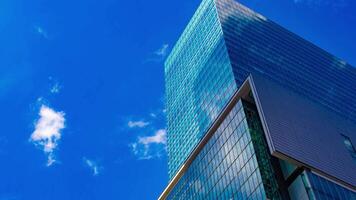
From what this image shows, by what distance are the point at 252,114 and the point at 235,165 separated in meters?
7.67

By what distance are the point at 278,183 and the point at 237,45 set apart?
54266mm

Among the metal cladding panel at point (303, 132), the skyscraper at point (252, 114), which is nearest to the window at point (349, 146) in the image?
the skyscraper at point (252, 114)

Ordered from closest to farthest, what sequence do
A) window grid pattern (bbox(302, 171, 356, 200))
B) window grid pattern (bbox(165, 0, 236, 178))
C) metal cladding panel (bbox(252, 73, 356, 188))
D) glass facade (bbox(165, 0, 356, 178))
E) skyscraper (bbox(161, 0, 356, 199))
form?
window grid pattern (bbox(302, 171, 356, 200))
skyscraper (bbox(161, 0, 356, 199))
metal cladding panel (bbox(252, 73, 356, 188))
window grid pattern (bbox(165, 0, 236, 178))
glass facade (bbox(165, 0, 356, 178))

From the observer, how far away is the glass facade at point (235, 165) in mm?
55344

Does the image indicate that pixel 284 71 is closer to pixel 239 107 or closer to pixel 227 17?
pixel 227 17

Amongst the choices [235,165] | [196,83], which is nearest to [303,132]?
[235,165]

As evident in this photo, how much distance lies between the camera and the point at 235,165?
200 feet

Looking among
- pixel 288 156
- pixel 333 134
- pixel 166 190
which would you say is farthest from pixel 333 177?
pixel 166 190

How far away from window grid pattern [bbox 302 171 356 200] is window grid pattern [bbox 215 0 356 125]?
3893 centimetres

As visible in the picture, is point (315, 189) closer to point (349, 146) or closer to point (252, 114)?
point (252, 114)

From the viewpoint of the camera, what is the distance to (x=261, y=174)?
54.8 metres

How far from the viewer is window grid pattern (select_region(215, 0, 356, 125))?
347ft

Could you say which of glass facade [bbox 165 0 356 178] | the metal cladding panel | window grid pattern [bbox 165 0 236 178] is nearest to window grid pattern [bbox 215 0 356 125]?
glass facade [bbox 165 0 356 178]

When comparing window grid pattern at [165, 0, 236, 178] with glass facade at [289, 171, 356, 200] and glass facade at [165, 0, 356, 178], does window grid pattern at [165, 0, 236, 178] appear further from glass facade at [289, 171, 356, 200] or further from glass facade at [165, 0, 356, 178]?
glass facade at [289, 171, 356, 200]
